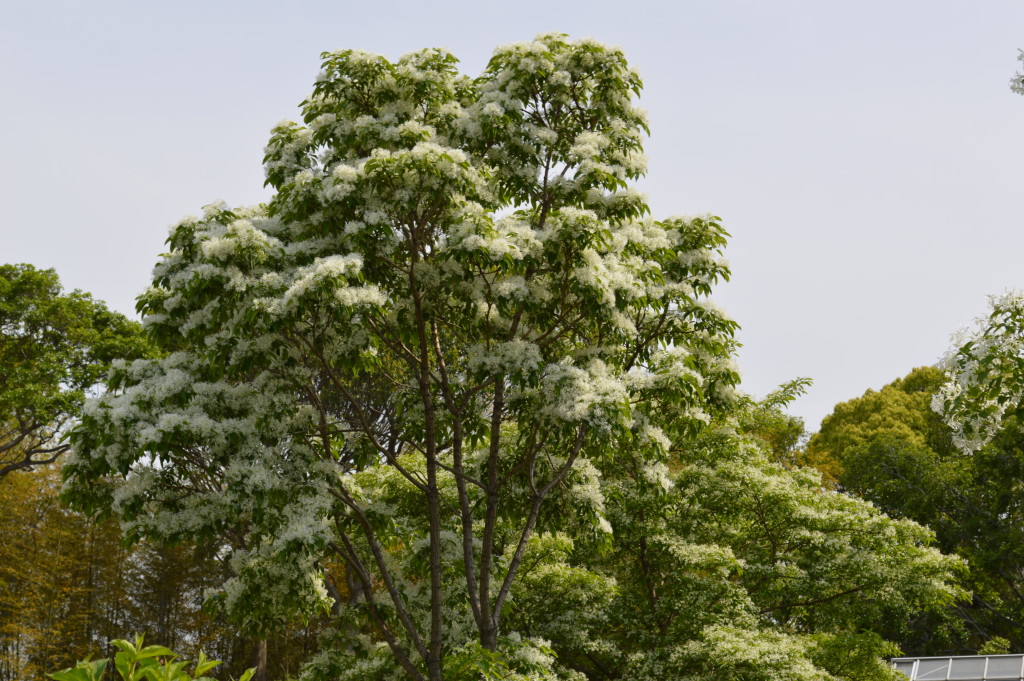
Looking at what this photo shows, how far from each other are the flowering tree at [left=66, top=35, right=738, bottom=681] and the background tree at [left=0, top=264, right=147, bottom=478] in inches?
459

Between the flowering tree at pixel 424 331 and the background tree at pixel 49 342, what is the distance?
1165 centimetres

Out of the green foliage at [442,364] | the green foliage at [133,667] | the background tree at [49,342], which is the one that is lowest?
the green foliage at [133,667]

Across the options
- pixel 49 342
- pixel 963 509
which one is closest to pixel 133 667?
pixel 49 342

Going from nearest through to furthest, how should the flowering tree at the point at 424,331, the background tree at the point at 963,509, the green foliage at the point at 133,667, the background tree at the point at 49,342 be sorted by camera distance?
the green foliage at the point at 133,667 < the flowering tree at the point at 424,331 < the background tree at the point at 49,342 < the background tree at the point at 963,509

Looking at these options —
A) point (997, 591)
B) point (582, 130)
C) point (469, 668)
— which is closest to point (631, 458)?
point (469, 668)

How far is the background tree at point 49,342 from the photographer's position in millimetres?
18703

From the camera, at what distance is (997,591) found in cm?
2381

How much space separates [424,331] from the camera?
846 cm

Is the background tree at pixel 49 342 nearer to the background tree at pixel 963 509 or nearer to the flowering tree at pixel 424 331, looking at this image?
the flowering tree at pixel 424 331

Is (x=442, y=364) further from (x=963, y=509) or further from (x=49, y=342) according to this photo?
(x=963, y=509)

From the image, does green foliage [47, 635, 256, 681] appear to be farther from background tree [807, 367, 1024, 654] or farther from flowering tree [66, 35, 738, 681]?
background tree [807, 367, 1024, 654]

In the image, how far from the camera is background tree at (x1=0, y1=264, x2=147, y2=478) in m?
18.7

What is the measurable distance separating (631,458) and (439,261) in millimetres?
3111

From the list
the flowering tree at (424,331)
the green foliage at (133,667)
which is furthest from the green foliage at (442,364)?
the green foliage at (133,667)
